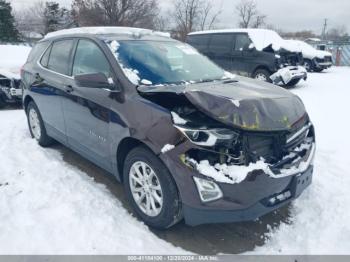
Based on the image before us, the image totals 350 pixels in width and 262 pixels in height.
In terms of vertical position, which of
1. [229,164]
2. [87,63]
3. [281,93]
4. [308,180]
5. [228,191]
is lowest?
[308,180]

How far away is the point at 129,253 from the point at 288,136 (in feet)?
5.56

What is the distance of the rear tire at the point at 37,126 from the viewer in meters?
4.86

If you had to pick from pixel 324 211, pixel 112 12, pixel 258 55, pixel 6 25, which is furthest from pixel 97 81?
pixel 6 25

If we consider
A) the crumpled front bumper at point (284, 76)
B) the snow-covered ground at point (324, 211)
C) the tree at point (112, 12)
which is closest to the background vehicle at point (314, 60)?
the crumpled front bumper at point (284, 76)

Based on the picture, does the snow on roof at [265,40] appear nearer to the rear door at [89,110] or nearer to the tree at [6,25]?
the rear door at [89,110]

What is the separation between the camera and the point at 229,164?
2533 millimetres

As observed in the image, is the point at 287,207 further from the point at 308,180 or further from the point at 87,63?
the point at 87,63

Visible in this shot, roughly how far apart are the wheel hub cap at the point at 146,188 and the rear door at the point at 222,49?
8.95m

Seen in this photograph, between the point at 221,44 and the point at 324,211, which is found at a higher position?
the point at 221,44

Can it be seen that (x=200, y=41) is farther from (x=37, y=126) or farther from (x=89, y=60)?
(x=89, y=60)

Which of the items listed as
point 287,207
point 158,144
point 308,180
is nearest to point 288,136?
point 308,180

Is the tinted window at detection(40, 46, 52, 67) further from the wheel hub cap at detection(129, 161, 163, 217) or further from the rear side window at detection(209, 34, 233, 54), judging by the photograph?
the rear side window at detection(209, 34, 233, 54)

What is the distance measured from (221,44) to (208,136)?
9.68m

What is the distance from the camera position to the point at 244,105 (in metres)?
2.69
